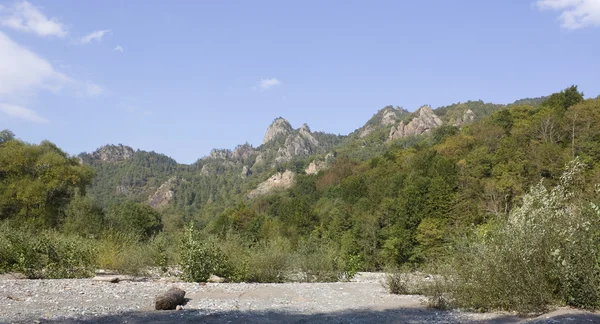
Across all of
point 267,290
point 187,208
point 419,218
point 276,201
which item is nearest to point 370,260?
point 419,218

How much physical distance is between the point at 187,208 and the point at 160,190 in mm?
36994

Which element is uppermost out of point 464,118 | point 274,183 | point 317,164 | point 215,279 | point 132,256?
point 464,118

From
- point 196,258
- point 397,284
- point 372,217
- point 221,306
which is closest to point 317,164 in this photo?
point 372,217

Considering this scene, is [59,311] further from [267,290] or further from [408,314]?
[408,314]

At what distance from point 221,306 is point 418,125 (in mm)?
173111

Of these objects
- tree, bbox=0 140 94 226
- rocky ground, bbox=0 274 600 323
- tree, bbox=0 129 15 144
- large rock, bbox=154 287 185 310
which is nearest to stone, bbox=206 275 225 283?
rocky ground, bbox=0 274 600 323

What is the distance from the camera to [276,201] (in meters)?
110

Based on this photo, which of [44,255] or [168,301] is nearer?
[168,301]

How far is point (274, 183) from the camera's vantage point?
6462 inches

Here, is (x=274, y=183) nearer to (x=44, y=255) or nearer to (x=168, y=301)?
(x=44, y=255)

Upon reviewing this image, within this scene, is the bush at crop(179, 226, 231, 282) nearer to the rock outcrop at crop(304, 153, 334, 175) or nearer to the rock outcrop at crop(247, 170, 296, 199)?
the rock outcrop at crop(247, 170, 296, 199)

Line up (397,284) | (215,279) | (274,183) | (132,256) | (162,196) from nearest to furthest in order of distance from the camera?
(397,284), (215,279), (132,256), (274,183), (162,196)

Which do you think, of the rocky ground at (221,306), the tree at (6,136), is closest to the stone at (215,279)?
the rocky ground at (221,306)

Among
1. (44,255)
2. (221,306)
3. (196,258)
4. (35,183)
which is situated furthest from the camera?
(35,183)
